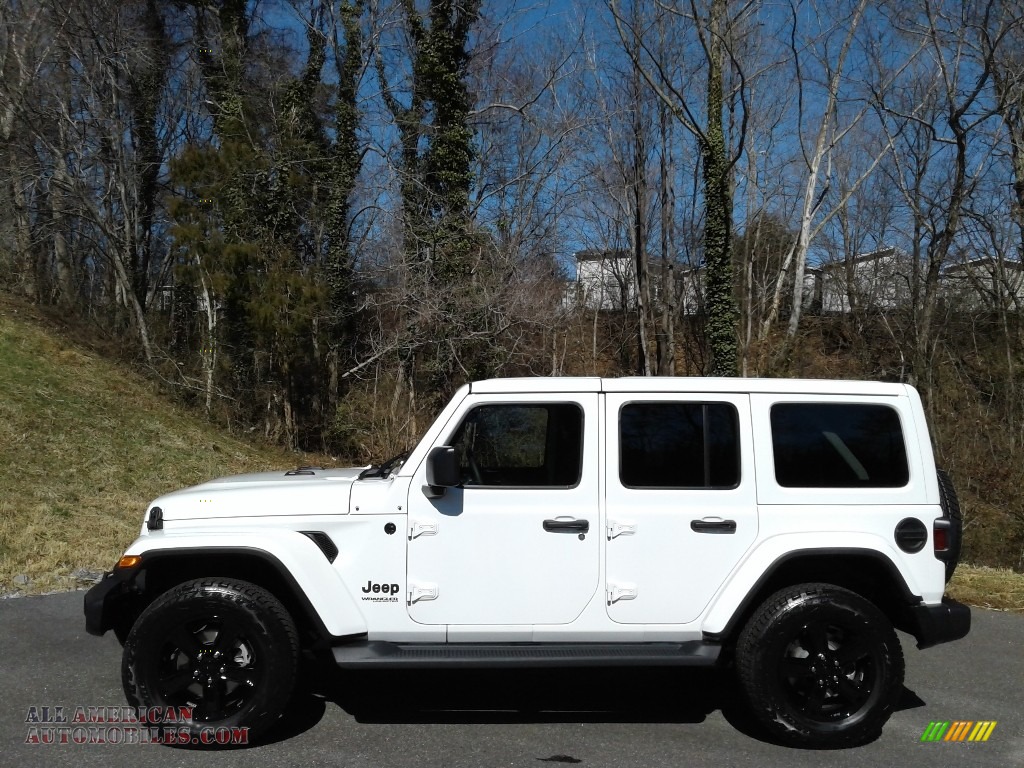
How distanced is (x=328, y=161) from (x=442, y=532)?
62.8 ft

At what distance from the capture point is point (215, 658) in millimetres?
4574

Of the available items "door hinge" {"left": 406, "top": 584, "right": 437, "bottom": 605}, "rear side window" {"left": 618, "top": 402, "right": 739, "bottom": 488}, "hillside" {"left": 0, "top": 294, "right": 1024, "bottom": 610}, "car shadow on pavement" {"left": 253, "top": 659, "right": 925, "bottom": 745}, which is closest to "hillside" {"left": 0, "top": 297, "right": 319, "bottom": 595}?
"hillside" {"left": 0, "top": 294, "right": 1024, "bottom": 610}

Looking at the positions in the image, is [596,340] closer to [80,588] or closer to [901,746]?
[80,588]

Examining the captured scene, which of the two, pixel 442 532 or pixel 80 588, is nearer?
pixel 442 532

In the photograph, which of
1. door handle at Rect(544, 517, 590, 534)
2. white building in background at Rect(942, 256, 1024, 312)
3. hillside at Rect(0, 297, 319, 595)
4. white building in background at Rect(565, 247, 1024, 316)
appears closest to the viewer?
door handle at Rect(544, 517, 590, 534)

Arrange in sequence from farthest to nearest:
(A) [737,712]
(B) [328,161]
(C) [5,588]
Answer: (B) [328,161] → (C) [5,588] → (A) [737,712]

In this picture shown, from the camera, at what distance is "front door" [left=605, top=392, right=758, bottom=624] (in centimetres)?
472

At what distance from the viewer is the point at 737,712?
17.2 feet

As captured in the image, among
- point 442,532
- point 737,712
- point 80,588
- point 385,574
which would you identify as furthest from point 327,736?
point 80,588

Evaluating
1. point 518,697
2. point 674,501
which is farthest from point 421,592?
point 674,501

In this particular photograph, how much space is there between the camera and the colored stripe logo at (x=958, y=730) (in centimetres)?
485

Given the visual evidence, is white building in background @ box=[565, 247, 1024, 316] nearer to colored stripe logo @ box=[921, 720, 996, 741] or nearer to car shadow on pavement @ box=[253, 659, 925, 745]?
car shadow on pavement @ box=[253, 659, 925, 745]

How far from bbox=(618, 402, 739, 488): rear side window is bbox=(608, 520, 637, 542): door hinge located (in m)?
0.23

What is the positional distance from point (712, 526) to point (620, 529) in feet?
1.63
